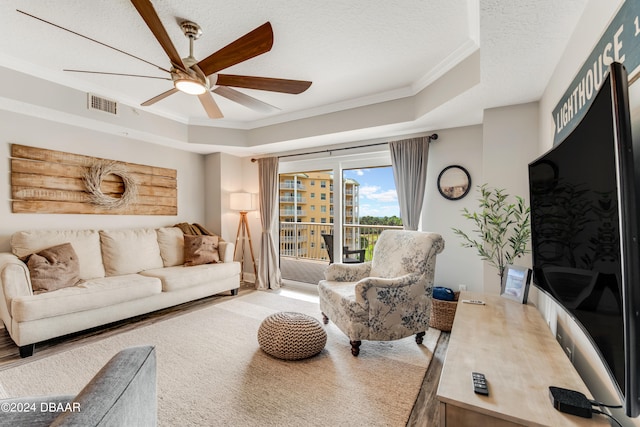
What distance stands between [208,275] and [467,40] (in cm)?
376

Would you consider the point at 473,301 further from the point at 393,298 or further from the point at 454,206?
the point at 454,206

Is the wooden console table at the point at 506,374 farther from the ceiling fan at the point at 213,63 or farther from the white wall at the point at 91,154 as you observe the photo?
the white wall at the point at 91,154

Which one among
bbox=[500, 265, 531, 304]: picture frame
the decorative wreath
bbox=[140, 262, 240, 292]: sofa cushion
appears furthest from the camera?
the decorative wreath

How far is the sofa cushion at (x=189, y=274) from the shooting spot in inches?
133

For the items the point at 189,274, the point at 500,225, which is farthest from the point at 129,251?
the point at 500,225

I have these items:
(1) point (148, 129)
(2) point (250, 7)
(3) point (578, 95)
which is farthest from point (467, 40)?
(1) point (148, 129)

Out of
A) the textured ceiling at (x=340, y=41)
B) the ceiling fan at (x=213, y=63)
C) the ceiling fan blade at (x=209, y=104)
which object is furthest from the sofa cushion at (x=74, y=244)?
the ceiling fan blade at (x=209, y=104)

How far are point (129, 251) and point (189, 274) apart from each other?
82 cm

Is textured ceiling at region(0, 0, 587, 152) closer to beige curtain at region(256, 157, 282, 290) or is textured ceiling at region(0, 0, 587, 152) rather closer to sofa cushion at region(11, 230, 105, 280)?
sofa cushion at region(11, 230, 105, 280)

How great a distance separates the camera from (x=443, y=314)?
2943mm

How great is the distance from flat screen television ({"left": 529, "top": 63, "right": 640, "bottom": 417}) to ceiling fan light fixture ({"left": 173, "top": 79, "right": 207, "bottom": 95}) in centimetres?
216

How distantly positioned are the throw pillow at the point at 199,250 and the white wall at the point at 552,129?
376 centimetres

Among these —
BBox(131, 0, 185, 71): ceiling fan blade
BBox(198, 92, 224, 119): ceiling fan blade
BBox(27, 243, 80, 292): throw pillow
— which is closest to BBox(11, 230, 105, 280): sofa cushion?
BBox(27, 243, 80, 292): throw pillow

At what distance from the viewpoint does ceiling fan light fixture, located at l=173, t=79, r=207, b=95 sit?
2.01m
